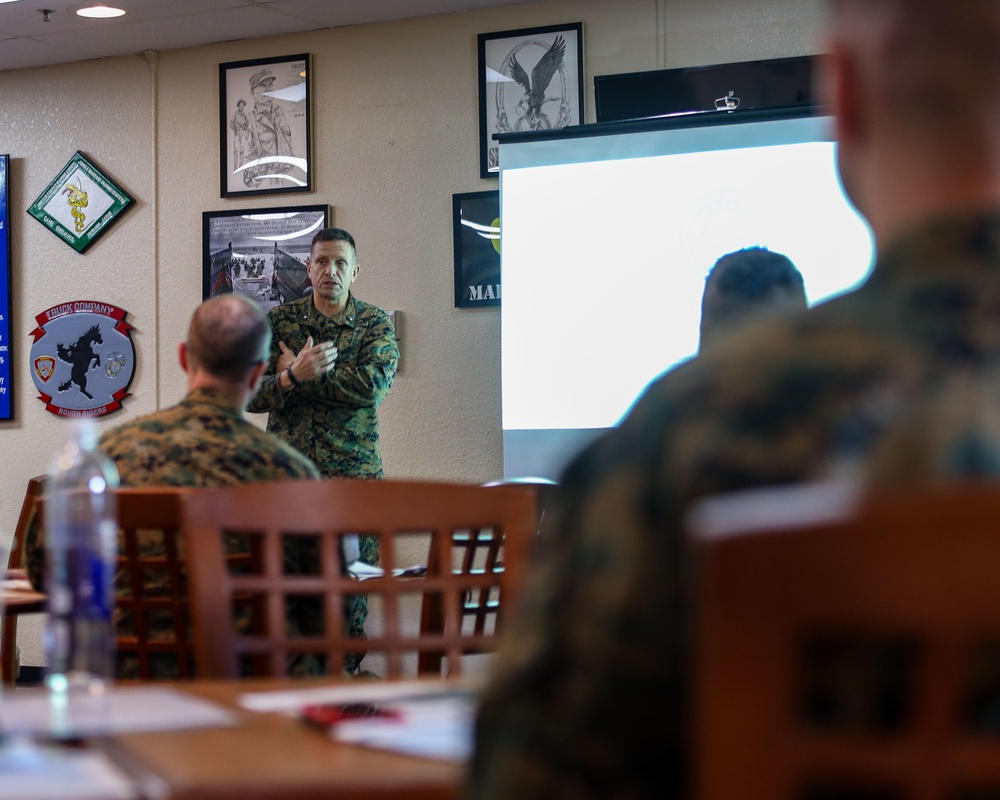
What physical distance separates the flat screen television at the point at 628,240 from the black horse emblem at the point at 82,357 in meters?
2.17

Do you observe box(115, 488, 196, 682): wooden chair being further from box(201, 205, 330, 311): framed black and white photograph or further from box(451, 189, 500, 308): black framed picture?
box(201, 205, 330, 311): framed black and white photograph

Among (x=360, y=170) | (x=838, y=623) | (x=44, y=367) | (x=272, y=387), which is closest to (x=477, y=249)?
(x=360, y=170)

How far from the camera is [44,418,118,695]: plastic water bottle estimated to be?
135 cm

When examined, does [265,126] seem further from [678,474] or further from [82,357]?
[678,474]

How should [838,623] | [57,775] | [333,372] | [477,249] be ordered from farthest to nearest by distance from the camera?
1. [477,249]
2. [333,372]
3. [57,775]
4. [838,623]

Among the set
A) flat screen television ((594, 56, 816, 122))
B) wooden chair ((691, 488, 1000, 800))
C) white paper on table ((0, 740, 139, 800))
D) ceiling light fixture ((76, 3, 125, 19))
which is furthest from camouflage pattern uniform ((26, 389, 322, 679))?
ceiling light fixture ((76, 3, 125, 19))

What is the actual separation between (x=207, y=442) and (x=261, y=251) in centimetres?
344

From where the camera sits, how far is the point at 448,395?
529 centimetres

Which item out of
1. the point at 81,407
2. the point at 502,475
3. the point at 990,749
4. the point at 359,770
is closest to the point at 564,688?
the point at 990,749

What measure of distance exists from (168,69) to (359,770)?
17.6 ft

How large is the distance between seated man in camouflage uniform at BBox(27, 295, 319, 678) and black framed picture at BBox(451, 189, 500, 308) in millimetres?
2833

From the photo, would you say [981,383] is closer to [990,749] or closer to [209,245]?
[990,749]

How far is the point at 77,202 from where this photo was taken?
5.86m

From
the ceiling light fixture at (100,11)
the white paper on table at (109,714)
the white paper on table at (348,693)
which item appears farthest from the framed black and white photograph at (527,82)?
the white paper on table at (109,714)
